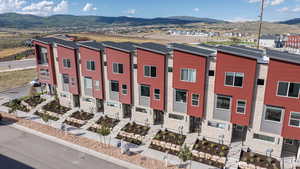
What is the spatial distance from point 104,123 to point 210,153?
1323 cm

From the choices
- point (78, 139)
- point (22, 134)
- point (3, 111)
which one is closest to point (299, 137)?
point (78, 139)

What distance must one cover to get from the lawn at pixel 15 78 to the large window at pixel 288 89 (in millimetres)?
47140

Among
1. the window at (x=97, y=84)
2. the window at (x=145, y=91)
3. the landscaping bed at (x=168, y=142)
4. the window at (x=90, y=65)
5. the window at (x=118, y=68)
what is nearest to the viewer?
the landscaping bed at (x=168, y=142)

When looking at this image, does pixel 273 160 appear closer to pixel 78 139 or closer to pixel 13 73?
pixel 78 139

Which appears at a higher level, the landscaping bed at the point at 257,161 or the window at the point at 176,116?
the window at the point at 176,116

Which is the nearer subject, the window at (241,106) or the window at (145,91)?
the window at (241,106)

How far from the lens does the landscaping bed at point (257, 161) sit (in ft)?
55.8

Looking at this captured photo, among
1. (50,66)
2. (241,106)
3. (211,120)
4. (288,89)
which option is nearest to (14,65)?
(50,66)

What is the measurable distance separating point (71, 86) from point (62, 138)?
28.5 ft

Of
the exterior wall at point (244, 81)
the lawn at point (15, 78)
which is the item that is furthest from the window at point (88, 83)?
the lawn at point (15, 78)

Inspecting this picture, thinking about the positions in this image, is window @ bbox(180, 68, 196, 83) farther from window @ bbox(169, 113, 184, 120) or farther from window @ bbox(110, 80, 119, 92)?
window @ bbox(110, 80, 119, 92)

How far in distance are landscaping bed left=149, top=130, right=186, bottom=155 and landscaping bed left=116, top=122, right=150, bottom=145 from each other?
1.55m

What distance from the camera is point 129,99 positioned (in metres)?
24.2

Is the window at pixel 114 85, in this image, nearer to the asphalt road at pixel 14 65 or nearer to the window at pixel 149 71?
the window at pixel 149 71
